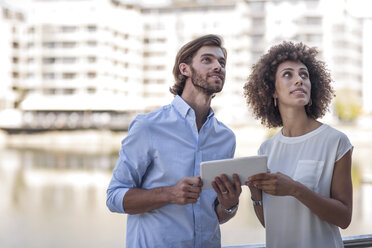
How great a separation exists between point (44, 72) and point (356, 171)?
31.7 metres

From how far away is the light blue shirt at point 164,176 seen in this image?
1279 millimetres

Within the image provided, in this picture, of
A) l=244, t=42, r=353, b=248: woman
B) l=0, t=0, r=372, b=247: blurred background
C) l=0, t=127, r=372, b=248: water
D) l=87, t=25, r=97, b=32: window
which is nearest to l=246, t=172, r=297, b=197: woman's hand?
l=244, t=42, r=353, b=248: woman

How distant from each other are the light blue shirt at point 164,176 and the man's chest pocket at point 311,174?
0.91 ft

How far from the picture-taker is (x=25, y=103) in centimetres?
3700

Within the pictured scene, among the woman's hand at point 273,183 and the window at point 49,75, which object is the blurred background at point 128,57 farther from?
the woman's hand at point 273,183

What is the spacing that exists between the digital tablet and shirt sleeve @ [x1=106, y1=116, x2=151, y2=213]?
0.25 m

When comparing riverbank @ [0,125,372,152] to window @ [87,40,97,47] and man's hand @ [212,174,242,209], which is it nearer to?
window @ [87,40,97,47]

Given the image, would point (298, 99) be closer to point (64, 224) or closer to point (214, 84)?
point (214, 84)

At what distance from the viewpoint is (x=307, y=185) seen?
128 centimetres

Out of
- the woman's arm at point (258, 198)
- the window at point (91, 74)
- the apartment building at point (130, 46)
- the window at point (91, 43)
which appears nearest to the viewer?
the woman's arm at point (258, 198)

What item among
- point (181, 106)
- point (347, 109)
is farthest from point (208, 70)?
point (347, 109)

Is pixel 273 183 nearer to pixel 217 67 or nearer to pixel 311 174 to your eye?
Result: pixel 311 174

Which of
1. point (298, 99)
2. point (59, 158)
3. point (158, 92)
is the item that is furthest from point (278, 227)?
point (158, 92)

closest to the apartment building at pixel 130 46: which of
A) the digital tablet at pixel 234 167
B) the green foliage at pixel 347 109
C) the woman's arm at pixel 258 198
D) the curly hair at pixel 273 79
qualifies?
the green foliage at pixel 347 109
